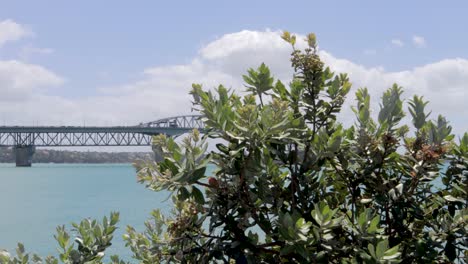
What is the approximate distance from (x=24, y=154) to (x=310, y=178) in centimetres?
13620

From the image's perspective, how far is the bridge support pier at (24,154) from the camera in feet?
415

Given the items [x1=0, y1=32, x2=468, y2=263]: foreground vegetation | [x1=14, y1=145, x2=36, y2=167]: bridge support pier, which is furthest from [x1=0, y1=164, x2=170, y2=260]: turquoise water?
[x1=14, y1=145, x2=36, y2=167]: bridge support pier

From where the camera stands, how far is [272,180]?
3.14m

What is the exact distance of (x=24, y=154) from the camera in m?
130

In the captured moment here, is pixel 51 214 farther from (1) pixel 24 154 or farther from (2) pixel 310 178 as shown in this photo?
(1) pixel 24 154

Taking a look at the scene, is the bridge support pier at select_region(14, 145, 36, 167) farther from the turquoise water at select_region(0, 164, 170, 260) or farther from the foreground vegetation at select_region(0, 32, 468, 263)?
the foreground vegetation at select_region(0, 32, 468, 263)

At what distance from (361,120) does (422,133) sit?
35 cm

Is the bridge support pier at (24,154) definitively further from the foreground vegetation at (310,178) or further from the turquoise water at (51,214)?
the foreground vegetation at (310,178)

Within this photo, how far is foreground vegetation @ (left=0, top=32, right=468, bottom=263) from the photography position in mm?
2708

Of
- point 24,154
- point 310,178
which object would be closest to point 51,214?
point 310,178

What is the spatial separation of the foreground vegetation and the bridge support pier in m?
131

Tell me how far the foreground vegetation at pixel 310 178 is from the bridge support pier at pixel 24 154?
131259mm

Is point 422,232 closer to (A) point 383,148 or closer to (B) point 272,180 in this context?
(A) point 383,148

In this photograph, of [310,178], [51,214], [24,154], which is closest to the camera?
[310,178]
